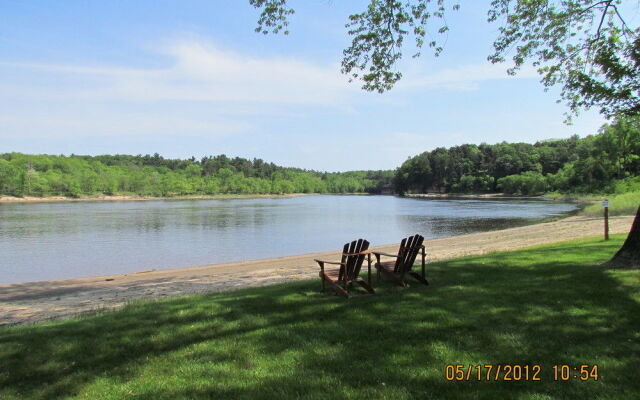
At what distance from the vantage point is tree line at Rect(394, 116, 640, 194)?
8056cm

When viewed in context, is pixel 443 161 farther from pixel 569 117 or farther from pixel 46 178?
pixel 569 117

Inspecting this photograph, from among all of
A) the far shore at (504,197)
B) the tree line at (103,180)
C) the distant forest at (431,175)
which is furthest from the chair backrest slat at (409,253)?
the tree line at (103,180)

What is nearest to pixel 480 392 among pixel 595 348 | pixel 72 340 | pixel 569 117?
pixel 595 348

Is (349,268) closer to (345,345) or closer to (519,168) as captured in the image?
(345,345)

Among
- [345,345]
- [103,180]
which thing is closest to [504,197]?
[103,180]

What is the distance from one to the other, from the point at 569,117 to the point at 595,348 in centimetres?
1093

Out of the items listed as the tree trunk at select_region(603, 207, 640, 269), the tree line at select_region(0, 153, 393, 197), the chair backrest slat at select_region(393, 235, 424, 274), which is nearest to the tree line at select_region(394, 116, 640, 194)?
the tree trunk at select_region(603, 207, 640, 269)

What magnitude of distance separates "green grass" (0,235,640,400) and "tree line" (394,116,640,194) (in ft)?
220

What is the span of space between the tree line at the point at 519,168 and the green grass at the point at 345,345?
220 feet

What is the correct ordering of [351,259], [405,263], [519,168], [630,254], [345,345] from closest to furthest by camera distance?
1. [345,345]
2. [351,259]
3. [630,254]
4. [405,263]
5. [519,168]

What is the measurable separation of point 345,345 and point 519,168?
526 feet

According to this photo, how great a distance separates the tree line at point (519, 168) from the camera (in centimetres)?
8056

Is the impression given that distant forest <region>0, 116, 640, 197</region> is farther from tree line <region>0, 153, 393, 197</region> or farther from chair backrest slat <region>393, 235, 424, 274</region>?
chair backrest slat <region>393, 235, 424, 274</region>

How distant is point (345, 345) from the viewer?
4.54 m
